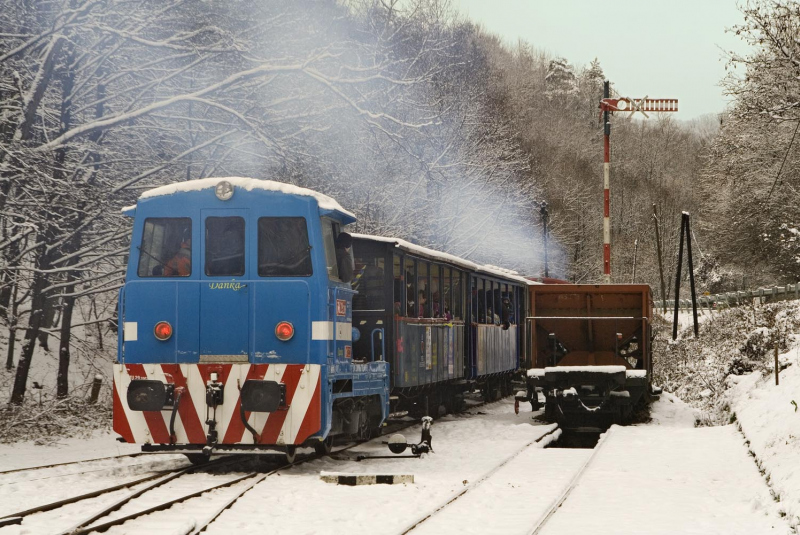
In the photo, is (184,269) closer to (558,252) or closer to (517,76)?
(558,252)

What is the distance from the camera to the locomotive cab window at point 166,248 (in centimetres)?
1122

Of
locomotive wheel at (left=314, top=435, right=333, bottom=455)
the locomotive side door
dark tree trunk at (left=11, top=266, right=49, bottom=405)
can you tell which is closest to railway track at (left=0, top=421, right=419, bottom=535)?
locomotive wheel at (left=314, top=435, right=333, bottom=455)

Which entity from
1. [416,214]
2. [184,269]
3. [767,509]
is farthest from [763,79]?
[416,214]

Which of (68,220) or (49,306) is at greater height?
(68,220)

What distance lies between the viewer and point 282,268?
436 inches

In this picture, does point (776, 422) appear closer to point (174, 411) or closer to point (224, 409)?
point (224, 409)

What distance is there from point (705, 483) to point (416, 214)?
19385 mm

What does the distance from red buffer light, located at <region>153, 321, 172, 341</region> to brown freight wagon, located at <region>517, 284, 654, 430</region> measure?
7.81 metres

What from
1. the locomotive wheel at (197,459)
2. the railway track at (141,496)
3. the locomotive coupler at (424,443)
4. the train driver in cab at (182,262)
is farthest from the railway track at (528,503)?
the train driver in cab at (182,262)

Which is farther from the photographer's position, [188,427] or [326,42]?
[326,42]

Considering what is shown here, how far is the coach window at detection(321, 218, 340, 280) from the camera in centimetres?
1127

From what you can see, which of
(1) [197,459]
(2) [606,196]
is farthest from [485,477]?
(2) [606,196]

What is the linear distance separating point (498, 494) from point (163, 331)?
13.5 feet

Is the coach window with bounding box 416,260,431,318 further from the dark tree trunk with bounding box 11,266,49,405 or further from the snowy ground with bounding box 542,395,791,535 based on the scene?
the dark tree trunk with bounding box 11,266,49,405
